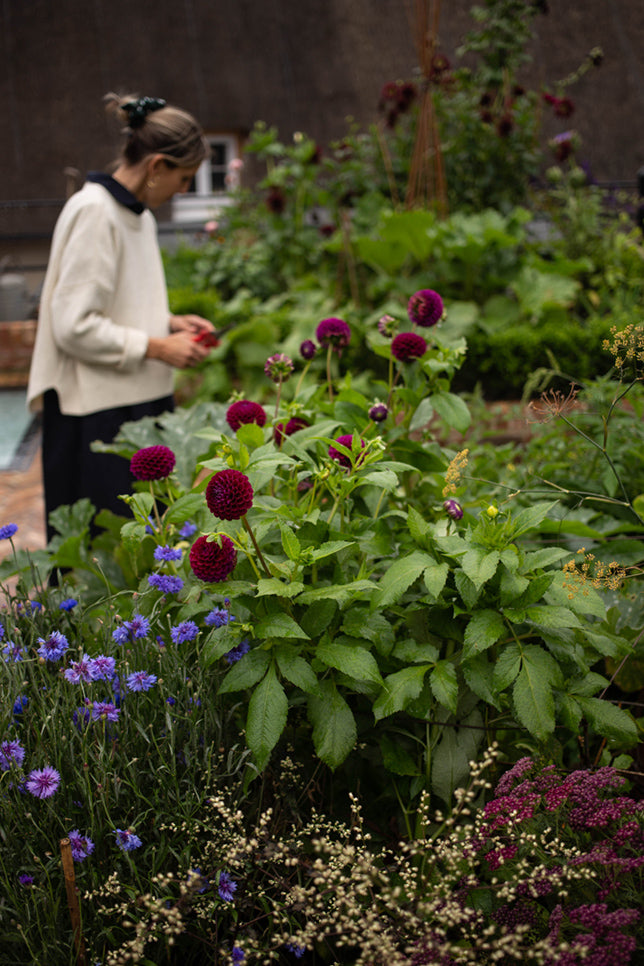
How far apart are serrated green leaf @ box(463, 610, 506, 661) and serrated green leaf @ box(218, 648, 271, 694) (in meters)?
0.31

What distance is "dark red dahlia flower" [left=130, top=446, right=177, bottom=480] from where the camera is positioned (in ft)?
4.39

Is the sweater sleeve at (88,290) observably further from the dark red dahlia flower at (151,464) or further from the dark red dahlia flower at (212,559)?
the dark red dahlia flower at (212,559)

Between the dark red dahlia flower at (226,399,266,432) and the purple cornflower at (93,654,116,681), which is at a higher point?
the dark red dahlia flower at (226,399,266,432)

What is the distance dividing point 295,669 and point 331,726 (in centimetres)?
11

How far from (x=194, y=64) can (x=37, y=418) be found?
27.0 ft

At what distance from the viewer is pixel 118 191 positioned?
2459 millimetres

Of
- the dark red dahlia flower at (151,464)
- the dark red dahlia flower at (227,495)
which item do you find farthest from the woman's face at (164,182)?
the dark red dahlia flower at (227,495)

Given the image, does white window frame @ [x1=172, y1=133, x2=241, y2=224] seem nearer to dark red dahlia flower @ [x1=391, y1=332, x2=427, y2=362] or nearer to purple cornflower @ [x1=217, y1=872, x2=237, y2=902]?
dark red dahlia flower @ [x1=391, y1=332, x2=427, y2=362]

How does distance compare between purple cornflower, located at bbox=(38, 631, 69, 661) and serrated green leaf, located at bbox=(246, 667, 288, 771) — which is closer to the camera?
serrated green leaf, located at bbox=(246, 667, 288, 771)

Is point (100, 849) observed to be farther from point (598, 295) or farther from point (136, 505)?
point (598, 295)

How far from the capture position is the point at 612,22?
10922 mm

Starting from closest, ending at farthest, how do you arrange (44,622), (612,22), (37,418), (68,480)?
(44,622) → (68,480) → (37,418) → (612,22)

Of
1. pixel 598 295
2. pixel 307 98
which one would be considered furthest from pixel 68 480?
pixel 307 98

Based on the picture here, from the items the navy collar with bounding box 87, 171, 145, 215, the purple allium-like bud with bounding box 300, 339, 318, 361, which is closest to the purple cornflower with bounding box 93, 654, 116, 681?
the purple allium-like bud with bounding box 300, 339, 318, 361
